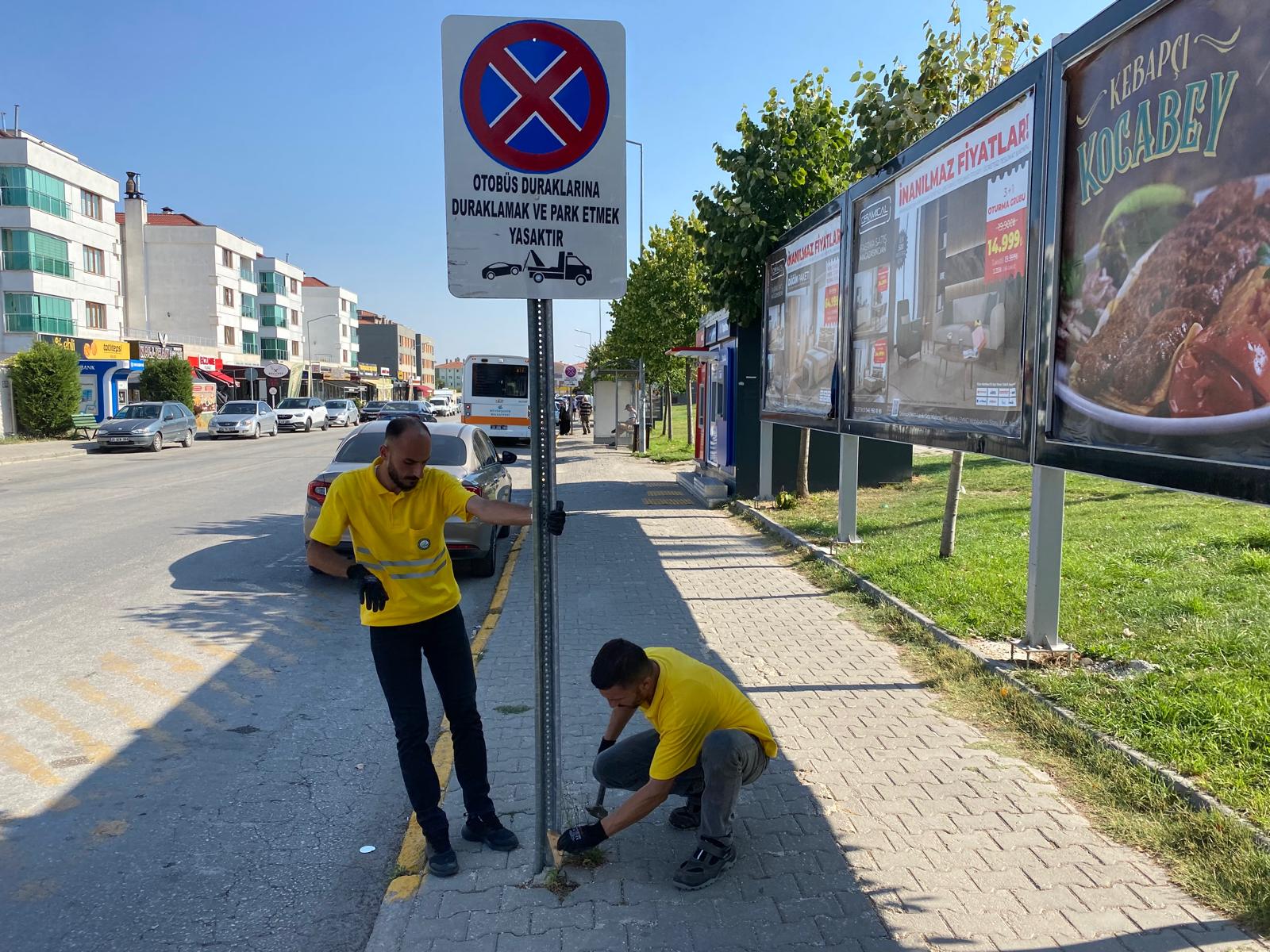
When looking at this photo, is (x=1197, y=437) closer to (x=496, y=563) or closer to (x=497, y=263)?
(x=497, y=263)

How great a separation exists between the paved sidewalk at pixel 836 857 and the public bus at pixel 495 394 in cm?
2245

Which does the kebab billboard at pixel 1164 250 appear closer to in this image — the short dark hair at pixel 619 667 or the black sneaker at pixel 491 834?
the short dark hair at pixel 619 667

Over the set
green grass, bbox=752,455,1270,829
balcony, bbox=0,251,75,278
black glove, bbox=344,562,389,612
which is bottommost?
green grass, bbox=752,455,1270,829

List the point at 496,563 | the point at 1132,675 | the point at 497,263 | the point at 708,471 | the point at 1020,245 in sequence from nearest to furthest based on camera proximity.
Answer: the point at 497,263
the point at 1132,675
the point at 1020,245
the point at 496,563
the point at 708,471

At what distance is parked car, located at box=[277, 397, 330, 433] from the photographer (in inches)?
1654

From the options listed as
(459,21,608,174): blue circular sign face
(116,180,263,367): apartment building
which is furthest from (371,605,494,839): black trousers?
(116,180,263,367): apartment building

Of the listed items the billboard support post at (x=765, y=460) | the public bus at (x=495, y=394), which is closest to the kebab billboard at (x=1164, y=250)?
the billboard support post at (x=765, y=460)

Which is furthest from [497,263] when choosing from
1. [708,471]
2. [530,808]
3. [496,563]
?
[708,471]

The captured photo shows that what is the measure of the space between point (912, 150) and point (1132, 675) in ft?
15.8

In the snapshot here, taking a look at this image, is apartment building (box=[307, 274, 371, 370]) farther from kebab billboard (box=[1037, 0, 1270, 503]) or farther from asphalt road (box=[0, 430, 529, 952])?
kebab billboard (box=[1037, 0, 1270, 503])

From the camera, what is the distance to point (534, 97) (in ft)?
10.6

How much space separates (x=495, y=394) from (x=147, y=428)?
1055 cm

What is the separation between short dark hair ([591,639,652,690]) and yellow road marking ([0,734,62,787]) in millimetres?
2903

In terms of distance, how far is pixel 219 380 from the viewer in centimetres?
5434
